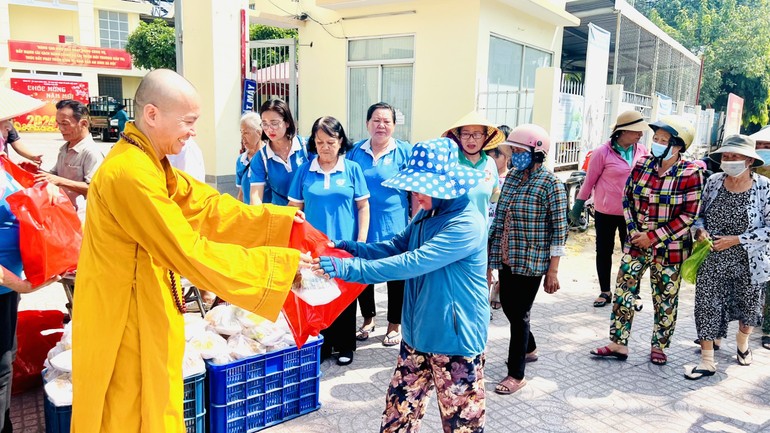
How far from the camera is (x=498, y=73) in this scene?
10758 mm

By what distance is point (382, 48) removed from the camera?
1089 centimetres

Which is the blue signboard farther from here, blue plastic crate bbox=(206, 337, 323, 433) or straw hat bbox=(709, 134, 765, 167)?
straw hat bbox=(709, 134, 765, 167)

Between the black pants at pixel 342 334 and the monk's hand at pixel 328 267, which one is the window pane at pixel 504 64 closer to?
the black pants at pixel 342 334

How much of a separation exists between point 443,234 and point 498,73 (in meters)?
9.04

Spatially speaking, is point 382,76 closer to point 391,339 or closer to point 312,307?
point 391,339

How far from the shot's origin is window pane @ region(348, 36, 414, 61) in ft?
34.8

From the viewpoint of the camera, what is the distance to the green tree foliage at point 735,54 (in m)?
26.7

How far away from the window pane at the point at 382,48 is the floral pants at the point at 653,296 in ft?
23.7

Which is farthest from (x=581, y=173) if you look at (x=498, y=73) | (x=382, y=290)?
(x=382, y=290)

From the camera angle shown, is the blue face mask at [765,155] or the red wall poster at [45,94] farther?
the red wall poster at [45,94]

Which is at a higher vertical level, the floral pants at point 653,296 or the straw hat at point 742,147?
the straw hat at point 742,147

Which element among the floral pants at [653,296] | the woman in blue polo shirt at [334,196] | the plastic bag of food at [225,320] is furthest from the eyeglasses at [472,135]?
the plastic bag of food at [225,320]

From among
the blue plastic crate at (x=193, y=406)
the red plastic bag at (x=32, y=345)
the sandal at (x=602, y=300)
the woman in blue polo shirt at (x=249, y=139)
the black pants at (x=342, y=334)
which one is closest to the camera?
the blue plastic crate at (x=193, y=406)

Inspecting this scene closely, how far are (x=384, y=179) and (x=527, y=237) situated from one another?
1285mm
